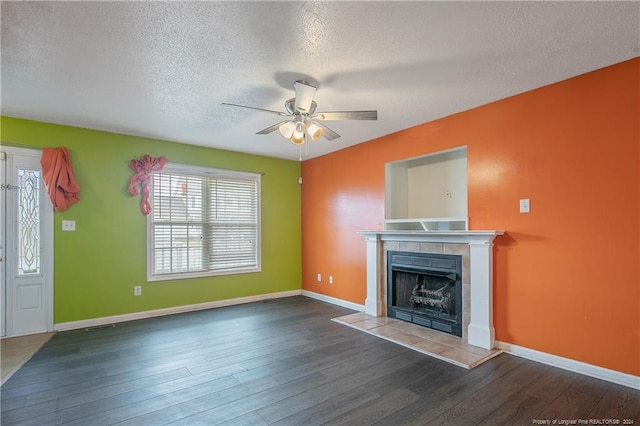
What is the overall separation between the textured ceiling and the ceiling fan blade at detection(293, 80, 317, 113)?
0.07 meters

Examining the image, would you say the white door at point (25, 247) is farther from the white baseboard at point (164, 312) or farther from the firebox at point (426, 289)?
the firebox at point (426, 289)

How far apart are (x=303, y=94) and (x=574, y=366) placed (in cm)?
318

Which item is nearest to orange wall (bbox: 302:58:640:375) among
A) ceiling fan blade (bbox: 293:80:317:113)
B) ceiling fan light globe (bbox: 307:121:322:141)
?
ceiling fan light globe (bbox: 307:121:322:141)

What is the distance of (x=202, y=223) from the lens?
16.1ft

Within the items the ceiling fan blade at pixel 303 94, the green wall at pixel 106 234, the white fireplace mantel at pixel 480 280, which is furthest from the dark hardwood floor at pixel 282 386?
the ceiling fan blade at pixel 303 94

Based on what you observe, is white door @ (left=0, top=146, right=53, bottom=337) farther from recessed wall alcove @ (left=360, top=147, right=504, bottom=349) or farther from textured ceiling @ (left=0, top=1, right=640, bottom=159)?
recessed wall alcove @ (left=360, top=147, right=504, bottom=349)

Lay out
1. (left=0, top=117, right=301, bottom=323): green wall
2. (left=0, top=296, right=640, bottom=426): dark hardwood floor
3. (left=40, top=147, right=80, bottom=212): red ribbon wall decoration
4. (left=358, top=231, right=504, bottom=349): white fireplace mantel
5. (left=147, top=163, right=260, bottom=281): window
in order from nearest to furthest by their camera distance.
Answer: (left=0, top=296, right=640, bottom=426): dark hardwood floor < (left=358, top=231, right=504, bottom=349): white fireplace mantel < (left=40, top=147, right=80, bottom=212): red ribbon wall decoration < (left=0, top=117, right=301, bottom=323): green wall < (left=147, top=163, right=260, bottom=281): window

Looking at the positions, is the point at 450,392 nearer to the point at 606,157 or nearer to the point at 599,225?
the point at 599,225

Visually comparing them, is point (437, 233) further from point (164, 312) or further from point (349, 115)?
point (164, 312)

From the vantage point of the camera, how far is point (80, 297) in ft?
12.8

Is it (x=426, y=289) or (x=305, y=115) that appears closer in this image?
(x=305, y=115)

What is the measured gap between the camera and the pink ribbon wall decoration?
4.28 meters

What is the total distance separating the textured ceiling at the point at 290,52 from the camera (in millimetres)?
1886

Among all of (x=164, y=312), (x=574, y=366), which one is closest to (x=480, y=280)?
(x=574, y=366)
